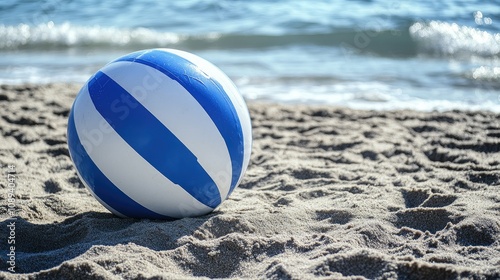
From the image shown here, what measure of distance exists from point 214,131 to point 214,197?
45 cm

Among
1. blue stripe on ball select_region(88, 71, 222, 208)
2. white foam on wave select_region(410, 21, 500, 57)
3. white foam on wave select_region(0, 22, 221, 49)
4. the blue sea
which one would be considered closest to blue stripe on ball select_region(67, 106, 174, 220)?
blue stripe on ball select_region(88, 71, 222, 208)

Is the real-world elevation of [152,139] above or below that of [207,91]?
below

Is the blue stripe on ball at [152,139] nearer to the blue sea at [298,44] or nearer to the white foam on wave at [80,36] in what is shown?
the blue sea at [298,44]

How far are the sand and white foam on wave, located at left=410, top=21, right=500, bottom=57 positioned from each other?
4321mm

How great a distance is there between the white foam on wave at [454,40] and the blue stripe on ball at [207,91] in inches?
289

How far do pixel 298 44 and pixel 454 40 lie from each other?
2.63 metres

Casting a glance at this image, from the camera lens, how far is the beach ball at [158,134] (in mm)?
3537

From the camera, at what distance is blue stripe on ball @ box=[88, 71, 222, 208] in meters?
3.53

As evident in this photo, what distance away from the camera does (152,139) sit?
352cm

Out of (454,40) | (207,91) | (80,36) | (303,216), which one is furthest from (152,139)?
(80,36)

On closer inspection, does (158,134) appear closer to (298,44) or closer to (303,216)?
(303,216)

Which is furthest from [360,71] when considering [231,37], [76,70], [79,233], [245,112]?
[79,233]

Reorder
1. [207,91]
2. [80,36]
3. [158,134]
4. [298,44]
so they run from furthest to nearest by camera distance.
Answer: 1. [80,36]
2. [298,44]
3. [207,91]
4. [158,134]

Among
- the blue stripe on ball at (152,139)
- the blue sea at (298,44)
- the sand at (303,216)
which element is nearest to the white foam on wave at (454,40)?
the blue sea at (298,44)
